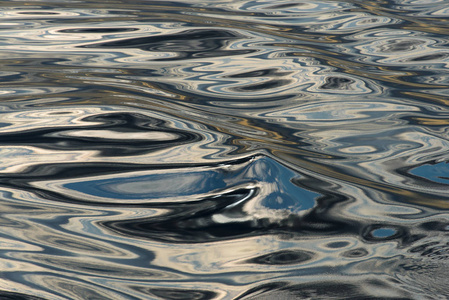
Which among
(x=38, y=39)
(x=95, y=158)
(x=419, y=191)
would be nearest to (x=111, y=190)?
(x=95, y=158)

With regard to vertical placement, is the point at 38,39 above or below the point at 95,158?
above

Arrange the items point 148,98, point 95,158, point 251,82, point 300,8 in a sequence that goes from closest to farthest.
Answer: point 95,158 < point 148,98 < point 251,82 < point 300,8

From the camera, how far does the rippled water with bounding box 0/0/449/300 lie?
43.8 inches

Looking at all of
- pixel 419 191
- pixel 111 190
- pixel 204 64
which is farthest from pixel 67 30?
pixel 419 191

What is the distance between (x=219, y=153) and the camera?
1.60 metres

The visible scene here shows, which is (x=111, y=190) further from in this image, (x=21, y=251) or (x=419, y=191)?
(x=419, y=191)

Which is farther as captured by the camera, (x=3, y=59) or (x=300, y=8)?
(x=300, y=8)

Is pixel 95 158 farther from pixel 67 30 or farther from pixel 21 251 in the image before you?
pixel 67 30

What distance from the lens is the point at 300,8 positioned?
2.94 meters

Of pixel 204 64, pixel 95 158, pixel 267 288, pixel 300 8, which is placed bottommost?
pixel 267 288

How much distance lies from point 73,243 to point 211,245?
11.5 inches

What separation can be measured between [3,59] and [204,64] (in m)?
0.80

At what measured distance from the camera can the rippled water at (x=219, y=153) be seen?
3.65 feet

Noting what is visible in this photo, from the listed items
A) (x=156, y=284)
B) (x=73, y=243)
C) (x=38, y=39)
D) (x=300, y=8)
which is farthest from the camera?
(x=300, y=8)
